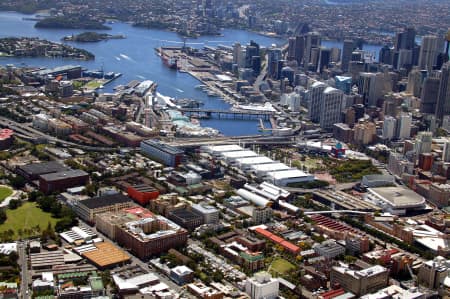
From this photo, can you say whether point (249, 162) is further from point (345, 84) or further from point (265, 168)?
point (345, 84)

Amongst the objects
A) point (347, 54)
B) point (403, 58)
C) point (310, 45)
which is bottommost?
point (403, 58)

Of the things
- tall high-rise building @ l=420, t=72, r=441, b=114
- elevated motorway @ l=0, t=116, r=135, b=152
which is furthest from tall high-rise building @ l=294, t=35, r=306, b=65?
elevated motorway @ l=0, t=116, r=135, b=152

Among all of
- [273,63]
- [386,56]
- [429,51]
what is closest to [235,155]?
[273,63]

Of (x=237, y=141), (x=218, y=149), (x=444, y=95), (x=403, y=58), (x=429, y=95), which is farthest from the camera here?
(x=403, y=58)

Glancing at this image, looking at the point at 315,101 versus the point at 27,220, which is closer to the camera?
the point at 27,220

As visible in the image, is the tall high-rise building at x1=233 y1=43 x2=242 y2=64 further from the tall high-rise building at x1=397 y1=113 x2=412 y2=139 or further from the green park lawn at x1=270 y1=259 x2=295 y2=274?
the green park lawn at x1=270 y1=259 x2=295 y2=274

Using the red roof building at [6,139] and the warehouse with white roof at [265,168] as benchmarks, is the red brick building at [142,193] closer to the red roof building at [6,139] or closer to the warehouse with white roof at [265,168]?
the warehouse with white roof at [265,168]
